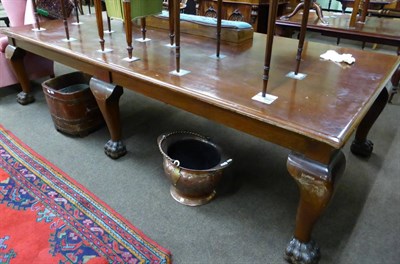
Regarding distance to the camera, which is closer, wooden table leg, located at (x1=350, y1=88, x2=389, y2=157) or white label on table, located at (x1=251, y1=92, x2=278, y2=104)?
white label on table, located at (x1=251, y1=92, x2=278, y2=104)

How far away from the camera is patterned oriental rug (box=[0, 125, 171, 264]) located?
131 centimetres

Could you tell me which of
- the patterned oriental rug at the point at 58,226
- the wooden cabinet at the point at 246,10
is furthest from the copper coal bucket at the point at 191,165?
the wooden cabinet at the point at 246,10

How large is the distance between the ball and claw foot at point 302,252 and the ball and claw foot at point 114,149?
115 cm

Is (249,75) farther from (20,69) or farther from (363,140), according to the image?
(20,69)

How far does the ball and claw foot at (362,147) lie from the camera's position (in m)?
1.98

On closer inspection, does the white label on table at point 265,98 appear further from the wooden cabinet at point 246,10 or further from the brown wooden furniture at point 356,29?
the wooden cabinet at point 246,10

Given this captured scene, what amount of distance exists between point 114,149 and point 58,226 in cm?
59

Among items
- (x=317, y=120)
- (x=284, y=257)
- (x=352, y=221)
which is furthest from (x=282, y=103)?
(x=352, y=221)

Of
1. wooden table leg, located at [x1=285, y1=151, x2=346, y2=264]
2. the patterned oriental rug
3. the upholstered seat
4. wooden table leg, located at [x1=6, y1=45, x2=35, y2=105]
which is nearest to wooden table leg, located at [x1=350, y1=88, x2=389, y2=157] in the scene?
wooden table leg, located at [x1=285, y1=151, x2=346, y2=264]

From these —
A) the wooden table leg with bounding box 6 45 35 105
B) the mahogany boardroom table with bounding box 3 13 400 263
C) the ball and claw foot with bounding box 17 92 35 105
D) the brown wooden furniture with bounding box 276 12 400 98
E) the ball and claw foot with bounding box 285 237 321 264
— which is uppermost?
the brown wooden furniture with bounding box 276 12 400 98

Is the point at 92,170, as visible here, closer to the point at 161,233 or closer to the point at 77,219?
the point at 77,219

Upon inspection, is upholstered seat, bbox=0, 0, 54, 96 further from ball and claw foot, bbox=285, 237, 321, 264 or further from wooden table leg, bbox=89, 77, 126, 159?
ball and claw foot, bbox=285, 237, 321, 264

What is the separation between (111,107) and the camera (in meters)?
1.77

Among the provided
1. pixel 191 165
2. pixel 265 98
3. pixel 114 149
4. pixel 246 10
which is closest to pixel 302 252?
pixel 265 98
